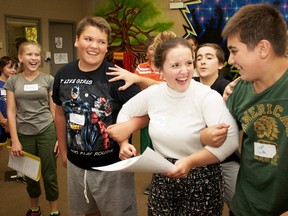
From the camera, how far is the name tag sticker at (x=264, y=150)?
1118 millimetres

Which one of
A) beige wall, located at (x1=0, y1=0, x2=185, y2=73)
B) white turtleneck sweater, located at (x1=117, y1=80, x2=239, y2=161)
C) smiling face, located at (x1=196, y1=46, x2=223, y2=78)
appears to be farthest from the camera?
beige wall, located at (x1=0, y1=0, x2=185, y2=73)

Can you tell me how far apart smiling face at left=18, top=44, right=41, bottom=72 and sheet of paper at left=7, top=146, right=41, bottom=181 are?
2.45 feet

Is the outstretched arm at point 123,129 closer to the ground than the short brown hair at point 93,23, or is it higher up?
closer to the ground

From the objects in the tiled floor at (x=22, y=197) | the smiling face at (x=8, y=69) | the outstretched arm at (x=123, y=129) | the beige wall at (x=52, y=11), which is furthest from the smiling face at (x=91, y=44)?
the beige wall at (x=52, y=11)

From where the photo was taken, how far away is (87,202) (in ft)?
5.94

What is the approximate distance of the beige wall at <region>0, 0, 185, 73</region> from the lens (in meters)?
7.26

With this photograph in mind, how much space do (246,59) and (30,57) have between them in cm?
202

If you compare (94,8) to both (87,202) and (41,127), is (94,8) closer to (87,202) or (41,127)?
(41,127)

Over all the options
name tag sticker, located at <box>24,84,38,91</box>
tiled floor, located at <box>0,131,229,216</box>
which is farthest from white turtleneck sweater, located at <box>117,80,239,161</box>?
tiled floor, located at <box>0,131,229,216</box>

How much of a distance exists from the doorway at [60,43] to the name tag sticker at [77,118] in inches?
276

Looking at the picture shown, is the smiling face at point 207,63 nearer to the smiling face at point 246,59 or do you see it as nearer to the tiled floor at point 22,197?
the smiling face at point 246,59

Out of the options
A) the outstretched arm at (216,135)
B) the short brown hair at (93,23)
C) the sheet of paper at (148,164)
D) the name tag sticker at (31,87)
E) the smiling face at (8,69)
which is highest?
the short brown hair at (93,23)

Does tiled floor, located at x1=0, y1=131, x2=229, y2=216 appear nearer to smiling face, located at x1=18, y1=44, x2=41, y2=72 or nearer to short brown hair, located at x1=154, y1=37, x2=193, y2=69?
smiling face, located at x1=18, y1=44, x2=41, y2=72

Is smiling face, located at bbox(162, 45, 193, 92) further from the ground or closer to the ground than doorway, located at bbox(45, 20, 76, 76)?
closer to the ground
